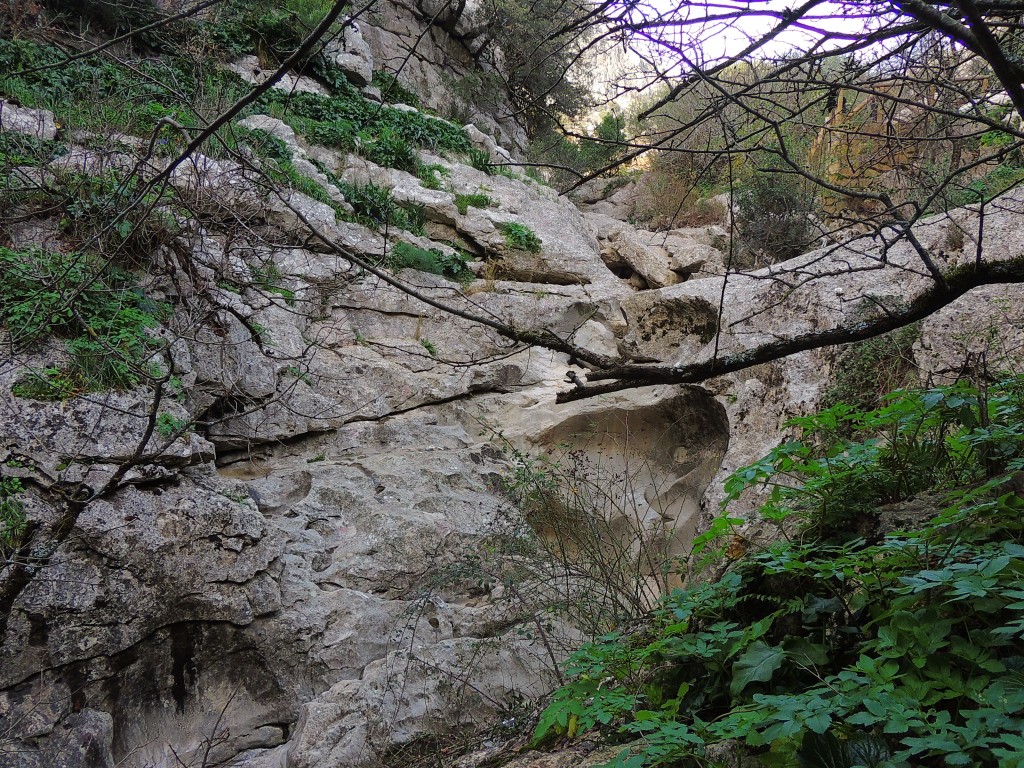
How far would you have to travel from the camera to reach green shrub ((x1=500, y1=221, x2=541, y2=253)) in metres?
9.27

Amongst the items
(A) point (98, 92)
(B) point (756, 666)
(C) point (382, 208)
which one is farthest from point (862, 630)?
(A) point (98, 92)

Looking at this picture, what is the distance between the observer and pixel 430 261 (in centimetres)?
838

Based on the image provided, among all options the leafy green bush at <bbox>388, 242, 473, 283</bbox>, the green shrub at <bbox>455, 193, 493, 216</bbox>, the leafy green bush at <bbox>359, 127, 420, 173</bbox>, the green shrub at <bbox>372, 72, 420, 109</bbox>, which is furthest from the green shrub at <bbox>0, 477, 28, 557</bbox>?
→ the green shrub at <bbox>372, 72, 420, 109</bbox>

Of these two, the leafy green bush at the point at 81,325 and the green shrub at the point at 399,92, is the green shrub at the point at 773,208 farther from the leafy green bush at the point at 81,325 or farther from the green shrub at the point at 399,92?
the leafy green bush at the point at 81,325

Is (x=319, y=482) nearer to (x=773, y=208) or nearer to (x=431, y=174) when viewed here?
(x=431, y=174)

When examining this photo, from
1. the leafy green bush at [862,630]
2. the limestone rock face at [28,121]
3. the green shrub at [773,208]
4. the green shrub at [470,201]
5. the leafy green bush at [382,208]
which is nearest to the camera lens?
the leafy green bush at [862,630]

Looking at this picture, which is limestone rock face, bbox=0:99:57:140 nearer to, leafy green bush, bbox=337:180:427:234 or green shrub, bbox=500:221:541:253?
leafy green bush, bbox=337:180:427:234

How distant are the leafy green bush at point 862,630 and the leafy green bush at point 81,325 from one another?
142 inches

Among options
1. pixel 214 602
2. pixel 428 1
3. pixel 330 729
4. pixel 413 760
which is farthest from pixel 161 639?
pixel 428 1

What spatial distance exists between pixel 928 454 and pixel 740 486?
803 millimetres

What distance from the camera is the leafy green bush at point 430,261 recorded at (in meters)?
8.20

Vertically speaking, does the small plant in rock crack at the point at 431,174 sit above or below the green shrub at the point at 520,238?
above

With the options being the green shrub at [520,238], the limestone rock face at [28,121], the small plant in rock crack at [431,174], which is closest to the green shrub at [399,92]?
the small plant in rock crack at [431,174]

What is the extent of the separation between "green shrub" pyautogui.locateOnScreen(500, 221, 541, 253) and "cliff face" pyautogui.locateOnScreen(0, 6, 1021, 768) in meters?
1.30
